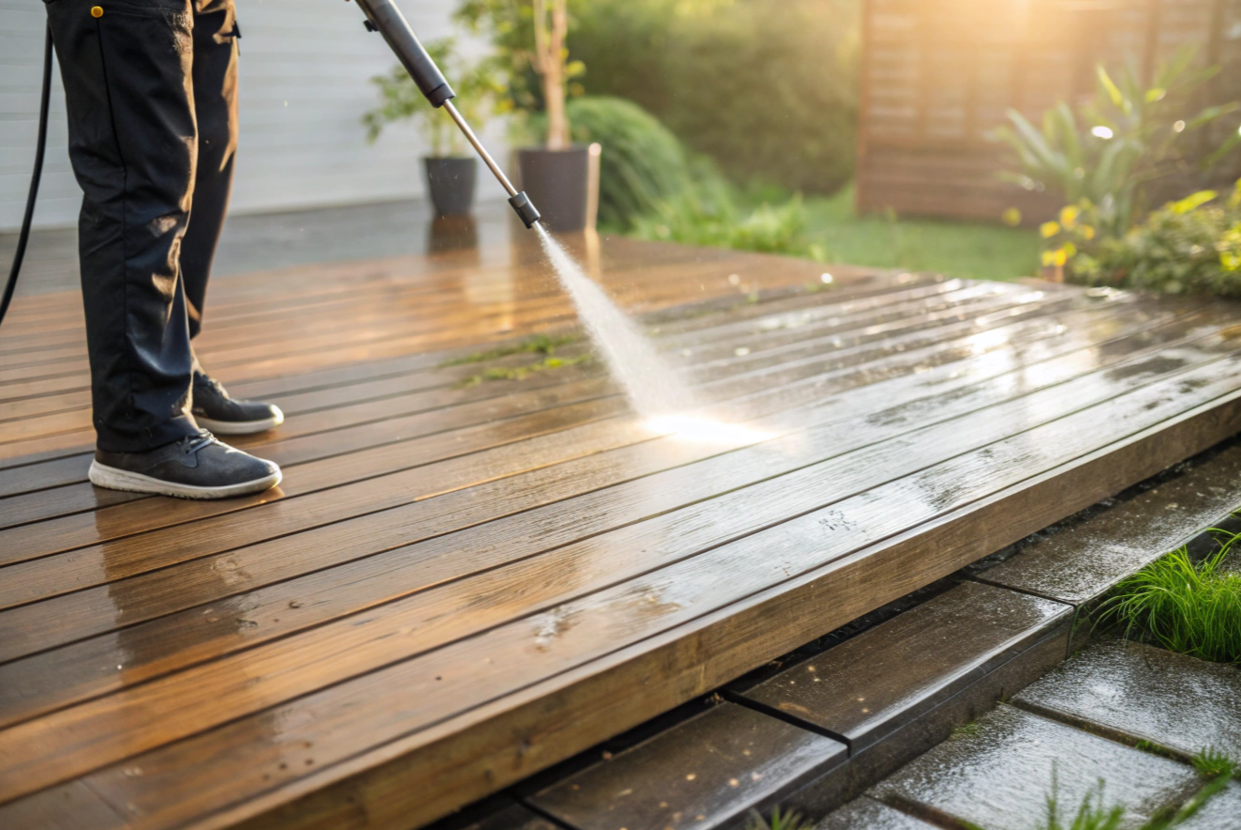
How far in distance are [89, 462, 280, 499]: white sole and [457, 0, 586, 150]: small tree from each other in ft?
12.1

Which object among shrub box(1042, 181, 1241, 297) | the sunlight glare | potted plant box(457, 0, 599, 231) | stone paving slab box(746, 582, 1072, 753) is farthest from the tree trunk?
stone paving slab box(746, 582, 1072, 753)

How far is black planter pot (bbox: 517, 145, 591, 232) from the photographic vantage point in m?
5.03

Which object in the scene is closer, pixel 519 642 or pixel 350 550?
pixel 519 642

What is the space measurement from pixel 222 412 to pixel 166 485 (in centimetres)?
35

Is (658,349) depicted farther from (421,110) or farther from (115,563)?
(421,110)

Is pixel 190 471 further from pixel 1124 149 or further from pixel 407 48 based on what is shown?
pixel 1124 149

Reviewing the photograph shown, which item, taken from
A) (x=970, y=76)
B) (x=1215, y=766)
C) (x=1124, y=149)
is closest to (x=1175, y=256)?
(x=1124, y=149)

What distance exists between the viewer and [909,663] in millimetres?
1382

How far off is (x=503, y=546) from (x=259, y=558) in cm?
31

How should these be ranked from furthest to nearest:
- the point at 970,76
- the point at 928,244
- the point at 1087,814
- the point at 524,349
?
the point at 970,76 → the point at 928,244 → the point at 524,349 → the point at 1087,814

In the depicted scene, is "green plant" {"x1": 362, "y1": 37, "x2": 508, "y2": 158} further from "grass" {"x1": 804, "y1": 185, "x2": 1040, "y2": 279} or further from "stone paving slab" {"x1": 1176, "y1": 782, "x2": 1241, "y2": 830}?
"stone paving slab" {"x1": 1176, "y1": 782, "x2": 1241, "y2": 830}

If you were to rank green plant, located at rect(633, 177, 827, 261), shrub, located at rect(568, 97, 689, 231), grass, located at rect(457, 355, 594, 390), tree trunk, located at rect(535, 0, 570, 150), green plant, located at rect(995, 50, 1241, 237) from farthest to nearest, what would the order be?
shrub, located at rect(568, 97, 689, 231) → tree trunk, located at rect(535, 0, 570, 150) → green plant, located at rect(633, 177, 827, 261) → green plant, located at rect(995, 50, 1241, 237) → grass, located at rect(457, 355, 594, 390)

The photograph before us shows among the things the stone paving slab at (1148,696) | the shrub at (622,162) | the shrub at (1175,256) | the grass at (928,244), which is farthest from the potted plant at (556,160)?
the stone paving slab at (1148,696)

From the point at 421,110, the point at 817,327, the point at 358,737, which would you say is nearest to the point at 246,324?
the point at 817,327
